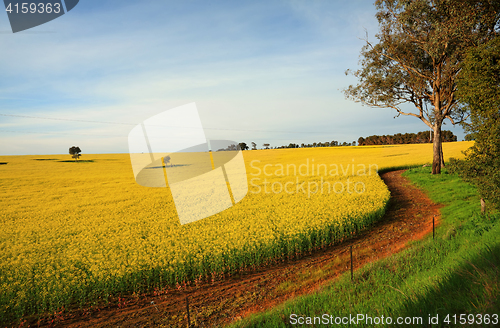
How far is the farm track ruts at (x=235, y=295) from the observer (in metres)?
8.09

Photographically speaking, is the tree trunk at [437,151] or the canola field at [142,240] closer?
the canola field at [142,240]

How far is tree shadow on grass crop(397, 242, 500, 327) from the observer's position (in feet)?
13.3

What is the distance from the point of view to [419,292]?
17.9 feet

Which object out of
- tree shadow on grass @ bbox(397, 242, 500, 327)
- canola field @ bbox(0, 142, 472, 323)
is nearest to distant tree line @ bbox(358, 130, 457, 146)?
canola field @ bbox(0, 142, 472, 323)

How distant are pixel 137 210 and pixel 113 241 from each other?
7.83 meters

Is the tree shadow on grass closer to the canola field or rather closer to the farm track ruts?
the farm track ruts

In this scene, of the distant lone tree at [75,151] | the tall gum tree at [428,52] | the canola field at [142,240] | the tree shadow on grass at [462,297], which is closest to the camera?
the tree shadow on grass at [462,297]

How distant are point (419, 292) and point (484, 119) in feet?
37.6

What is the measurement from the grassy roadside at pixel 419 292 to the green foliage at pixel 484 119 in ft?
6.99

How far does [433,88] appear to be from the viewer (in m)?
27.5

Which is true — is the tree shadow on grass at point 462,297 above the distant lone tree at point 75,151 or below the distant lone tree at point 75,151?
below

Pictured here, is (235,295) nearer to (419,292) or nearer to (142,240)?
(419,292)

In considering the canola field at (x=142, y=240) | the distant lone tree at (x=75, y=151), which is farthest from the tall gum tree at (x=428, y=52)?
the distant lone tree at (x=75, y=151)

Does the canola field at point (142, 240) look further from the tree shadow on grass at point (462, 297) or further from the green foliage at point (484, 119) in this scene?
the tree shadow on grass at point (462, 297)
